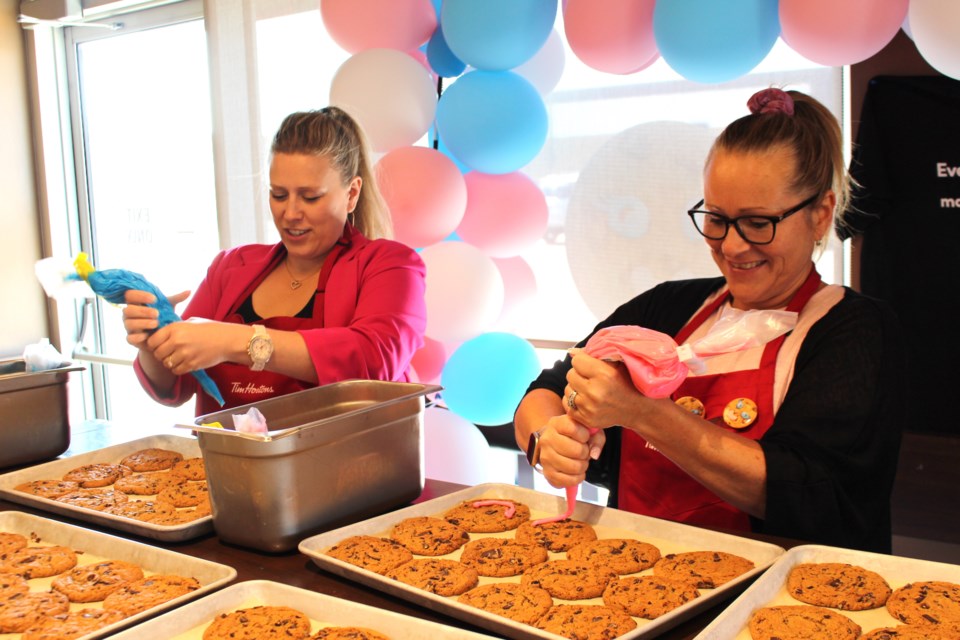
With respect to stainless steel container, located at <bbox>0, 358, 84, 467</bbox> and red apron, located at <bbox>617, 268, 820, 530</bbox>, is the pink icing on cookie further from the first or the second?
stainless steel container, located at <bbox>0, 358, 84, 467</bbox>

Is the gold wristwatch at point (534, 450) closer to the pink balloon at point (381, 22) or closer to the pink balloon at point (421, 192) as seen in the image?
the pink balloon at point (421, 192)

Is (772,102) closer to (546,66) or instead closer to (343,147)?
(343,147)

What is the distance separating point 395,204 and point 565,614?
1893 millimetres

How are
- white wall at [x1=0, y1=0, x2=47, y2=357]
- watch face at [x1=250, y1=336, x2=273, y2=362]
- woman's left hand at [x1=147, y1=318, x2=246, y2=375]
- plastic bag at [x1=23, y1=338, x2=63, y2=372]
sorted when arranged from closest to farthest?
1. woman's left hand at [x1=147, y1=318, x2=246, y2=375]
2. watch face at [x1=250, y1=336, x2=273, y2=362]
3. plastic bag at [x1=23, y1=338, x2=63, y2=372]
4. white wall at [x1=0, y1=0, x2=47, y2=357]

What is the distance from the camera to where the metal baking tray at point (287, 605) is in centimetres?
103

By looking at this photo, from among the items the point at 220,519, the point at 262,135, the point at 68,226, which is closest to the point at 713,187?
the point at 220,519

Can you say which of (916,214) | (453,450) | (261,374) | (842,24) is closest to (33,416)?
(261,374)

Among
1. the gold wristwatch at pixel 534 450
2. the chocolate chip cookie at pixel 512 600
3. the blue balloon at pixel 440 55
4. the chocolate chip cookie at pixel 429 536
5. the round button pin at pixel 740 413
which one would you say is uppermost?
the blue balloon at pixel 440 55

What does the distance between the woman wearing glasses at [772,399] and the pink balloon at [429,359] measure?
1.20m

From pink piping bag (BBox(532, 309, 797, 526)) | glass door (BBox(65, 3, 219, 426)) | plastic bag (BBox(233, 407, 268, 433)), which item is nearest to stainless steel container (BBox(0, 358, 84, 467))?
plastic bag (BBox(233, 407, 268, 433))

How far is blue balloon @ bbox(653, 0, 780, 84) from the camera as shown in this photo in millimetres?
2268

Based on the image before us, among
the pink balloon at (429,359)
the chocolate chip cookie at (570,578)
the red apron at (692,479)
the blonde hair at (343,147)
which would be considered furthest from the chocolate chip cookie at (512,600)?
the pink balloon at (429,359)

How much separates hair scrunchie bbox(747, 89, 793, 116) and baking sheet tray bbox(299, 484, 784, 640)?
2.59ft

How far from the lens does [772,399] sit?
1.58 meters
